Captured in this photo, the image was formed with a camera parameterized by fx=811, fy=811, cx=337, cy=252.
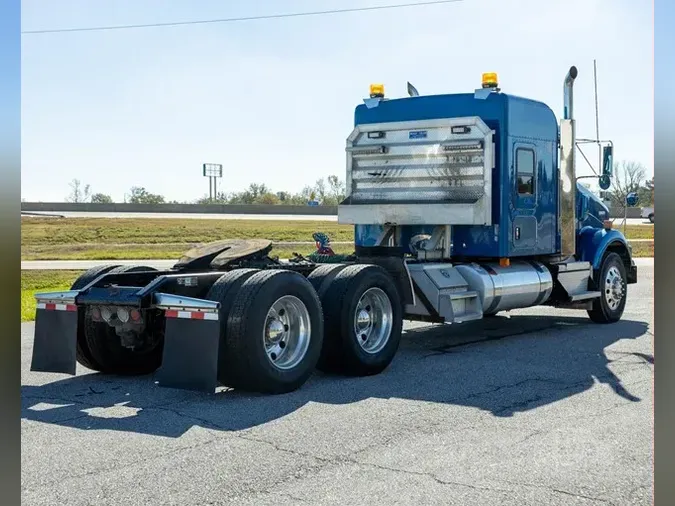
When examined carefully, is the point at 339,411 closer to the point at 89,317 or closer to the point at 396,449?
the point at 396,449

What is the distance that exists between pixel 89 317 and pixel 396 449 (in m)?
4.00

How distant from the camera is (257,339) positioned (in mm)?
7055

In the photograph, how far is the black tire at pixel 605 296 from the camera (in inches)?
490

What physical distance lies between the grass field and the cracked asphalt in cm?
1832

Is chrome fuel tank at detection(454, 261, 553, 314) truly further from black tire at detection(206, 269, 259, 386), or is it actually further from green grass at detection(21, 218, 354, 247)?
green grass at detection(21, 218, 354, 247)

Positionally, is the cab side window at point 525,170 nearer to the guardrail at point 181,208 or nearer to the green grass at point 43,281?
the green grass at point 43,281

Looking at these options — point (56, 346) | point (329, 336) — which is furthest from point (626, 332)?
point (56, 346)

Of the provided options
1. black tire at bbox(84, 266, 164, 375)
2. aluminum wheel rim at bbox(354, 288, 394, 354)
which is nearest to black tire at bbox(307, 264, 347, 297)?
aluminum wheel rim at bbox(354, 288, 394, 354)

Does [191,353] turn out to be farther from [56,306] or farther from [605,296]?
[605,296]

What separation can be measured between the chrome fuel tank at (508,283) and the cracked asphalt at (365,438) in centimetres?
147

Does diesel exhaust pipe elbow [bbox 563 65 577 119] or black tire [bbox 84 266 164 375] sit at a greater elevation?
diesel exhaust pipe elbow [bbox 563 65 577 119]

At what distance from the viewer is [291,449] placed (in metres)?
5.56

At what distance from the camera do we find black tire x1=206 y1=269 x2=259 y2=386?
7.06 meters
